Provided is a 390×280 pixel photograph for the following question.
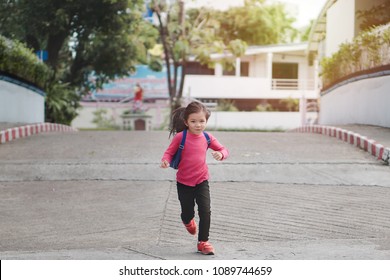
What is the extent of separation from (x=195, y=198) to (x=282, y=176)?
4.28m

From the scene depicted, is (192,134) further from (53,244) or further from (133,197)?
(133,197)

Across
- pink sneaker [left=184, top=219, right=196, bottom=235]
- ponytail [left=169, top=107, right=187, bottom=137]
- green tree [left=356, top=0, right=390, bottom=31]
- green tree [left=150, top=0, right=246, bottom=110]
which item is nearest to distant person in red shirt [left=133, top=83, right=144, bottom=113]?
green tree [left=150, top=0, right=246, bottom=110]

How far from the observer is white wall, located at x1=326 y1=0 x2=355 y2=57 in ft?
67.4

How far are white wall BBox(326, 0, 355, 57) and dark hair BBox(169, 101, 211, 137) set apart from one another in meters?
15.1

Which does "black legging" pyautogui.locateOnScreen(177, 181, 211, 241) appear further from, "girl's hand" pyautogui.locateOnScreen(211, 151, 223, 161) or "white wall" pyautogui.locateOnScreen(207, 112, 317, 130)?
"white wall" pyautogui.locateOnScreen(207, 112, 317, 130)

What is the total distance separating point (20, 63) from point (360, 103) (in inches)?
310

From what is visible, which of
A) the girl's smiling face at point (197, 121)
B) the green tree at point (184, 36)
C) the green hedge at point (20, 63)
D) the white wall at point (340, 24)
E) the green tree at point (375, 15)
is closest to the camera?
the girl's smiling face at point (197, 121)

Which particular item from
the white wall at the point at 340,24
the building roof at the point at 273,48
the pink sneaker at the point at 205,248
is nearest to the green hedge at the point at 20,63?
the white wall at the point at 340,24

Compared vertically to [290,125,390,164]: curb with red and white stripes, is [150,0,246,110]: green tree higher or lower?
higher

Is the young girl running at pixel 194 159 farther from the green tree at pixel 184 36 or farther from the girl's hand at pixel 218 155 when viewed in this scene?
the green tree at pixel 184 36

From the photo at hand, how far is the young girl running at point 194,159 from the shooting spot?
504 cm

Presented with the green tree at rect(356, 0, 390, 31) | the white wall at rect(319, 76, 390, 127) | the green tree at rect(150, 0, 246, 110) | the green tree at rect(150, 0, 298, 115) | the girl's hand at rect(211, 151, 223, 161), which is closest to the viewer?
the girl's hand at rect(211, 151, 223, 161)

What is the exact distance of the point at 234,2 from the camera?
31.4 meters

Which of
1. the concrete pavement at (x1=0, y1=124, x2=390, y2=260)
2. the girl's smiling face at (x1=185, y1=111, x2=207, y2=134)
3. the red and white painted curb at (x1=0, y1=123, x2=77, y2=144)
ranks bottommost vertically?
the concrete pavement at (x1=0, y1=124, x2=390, y2=260)
